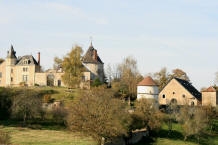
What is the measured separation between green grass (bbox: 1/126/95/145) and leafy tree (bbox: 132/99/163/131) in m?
6.60

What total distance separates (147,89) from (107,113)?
941 inches

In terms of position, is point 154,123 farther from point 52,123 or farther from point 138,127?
point 52,123

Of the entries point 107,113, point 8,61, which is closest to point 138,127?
point 107,113

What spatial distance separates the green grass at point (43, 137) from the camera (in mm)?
32375

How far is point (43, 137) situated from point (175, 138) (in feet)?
54.9

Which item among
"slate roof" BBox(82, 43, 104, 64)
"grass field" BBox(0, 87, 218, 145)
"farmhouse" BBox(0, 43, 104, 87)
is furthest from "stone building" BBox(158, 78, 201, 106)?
"slate roof" BBox(82, 43, 104, 64)

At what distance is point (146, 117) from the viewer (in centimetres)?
4103

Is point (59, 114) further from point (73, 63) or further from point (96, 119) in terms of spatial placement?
point (96, 119)

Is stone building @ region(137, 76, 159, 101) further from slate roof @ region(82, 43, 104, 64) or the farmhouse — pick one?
slate roof @ region(82, 43, 104, 64)

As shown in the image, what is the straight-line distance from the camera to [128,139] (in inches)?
1443

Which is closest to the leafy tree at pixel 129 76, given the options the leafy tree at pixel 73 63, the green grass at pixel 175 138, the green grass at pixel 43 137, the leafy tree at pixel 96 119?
the leafy tree at pixel 73 63

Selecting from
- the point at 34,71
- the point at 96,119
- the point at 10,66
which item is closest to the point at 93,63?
the point at 34,71

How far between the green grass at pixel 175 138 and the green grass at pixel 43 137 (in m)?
7.75

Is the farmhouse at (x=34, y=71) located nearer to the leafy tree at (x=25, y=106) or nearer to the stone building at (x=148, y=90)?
the stone building at (x=148, y=90)
